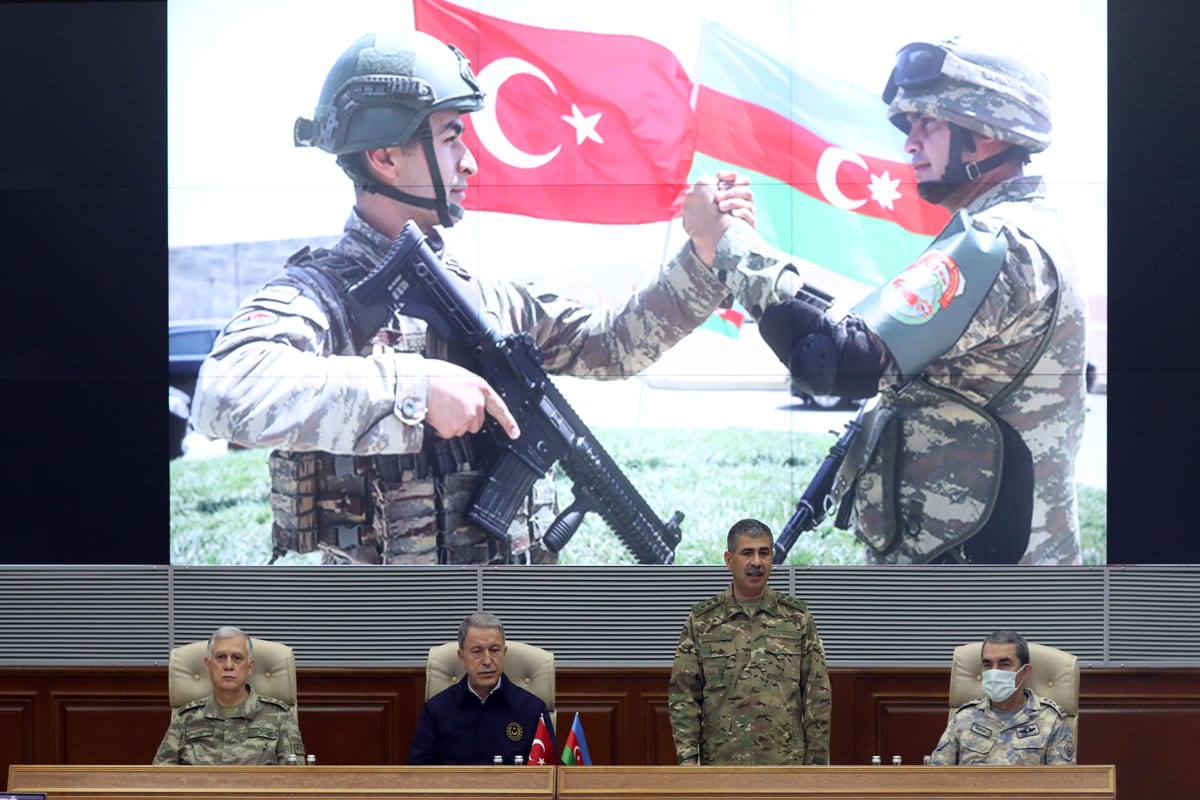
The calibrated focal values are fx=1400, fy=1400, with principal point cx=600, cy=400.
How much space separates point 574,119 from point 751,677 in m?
2.47

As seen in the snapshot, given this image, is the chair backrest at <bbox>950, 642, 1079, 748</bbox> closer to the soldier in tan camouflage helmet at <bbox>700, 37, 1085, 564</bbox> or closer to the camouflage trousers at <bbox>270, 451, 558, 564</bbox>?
the soldier in tan camouflage helmet at <bbox>700, 37, 1085, 564</bbox>

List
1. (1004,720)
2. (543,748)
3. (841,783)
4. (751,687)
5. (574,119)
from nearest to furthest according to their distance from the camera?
(841,783)
(543,748)
(751,687)
(1004,720)
(574,119)

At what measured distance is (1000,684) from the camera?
4191 mm

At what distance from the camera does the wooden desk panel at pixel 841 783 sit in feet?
10.4

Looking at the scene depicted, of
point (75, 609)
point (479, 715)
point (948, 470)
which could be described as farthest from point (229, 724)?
point (948, 470)

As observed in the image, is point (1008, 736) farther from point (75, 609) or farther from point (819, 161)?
A: point (75, 609)

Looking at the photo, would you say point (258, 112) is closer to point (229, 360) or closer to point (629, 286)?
point (229, 360)

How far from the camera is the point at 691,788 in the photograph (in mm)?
3219

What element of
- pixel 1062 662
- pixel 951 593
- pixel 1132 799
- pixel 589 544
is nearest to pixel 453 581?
pixel 589 544

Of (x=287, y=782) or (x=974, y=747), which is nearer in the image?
(x=287, y=782)

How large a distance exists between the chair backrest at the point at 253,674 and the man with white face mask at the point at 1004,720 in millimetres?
2077

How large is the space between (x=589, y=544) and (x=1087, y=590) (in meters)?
1.95

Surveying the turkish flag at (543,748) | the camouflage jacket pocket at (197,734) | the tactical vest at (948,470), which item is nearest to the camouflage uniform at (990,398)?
the tactical vest at (948,470)

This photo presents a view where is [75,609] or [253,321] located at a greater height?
[253,321]
